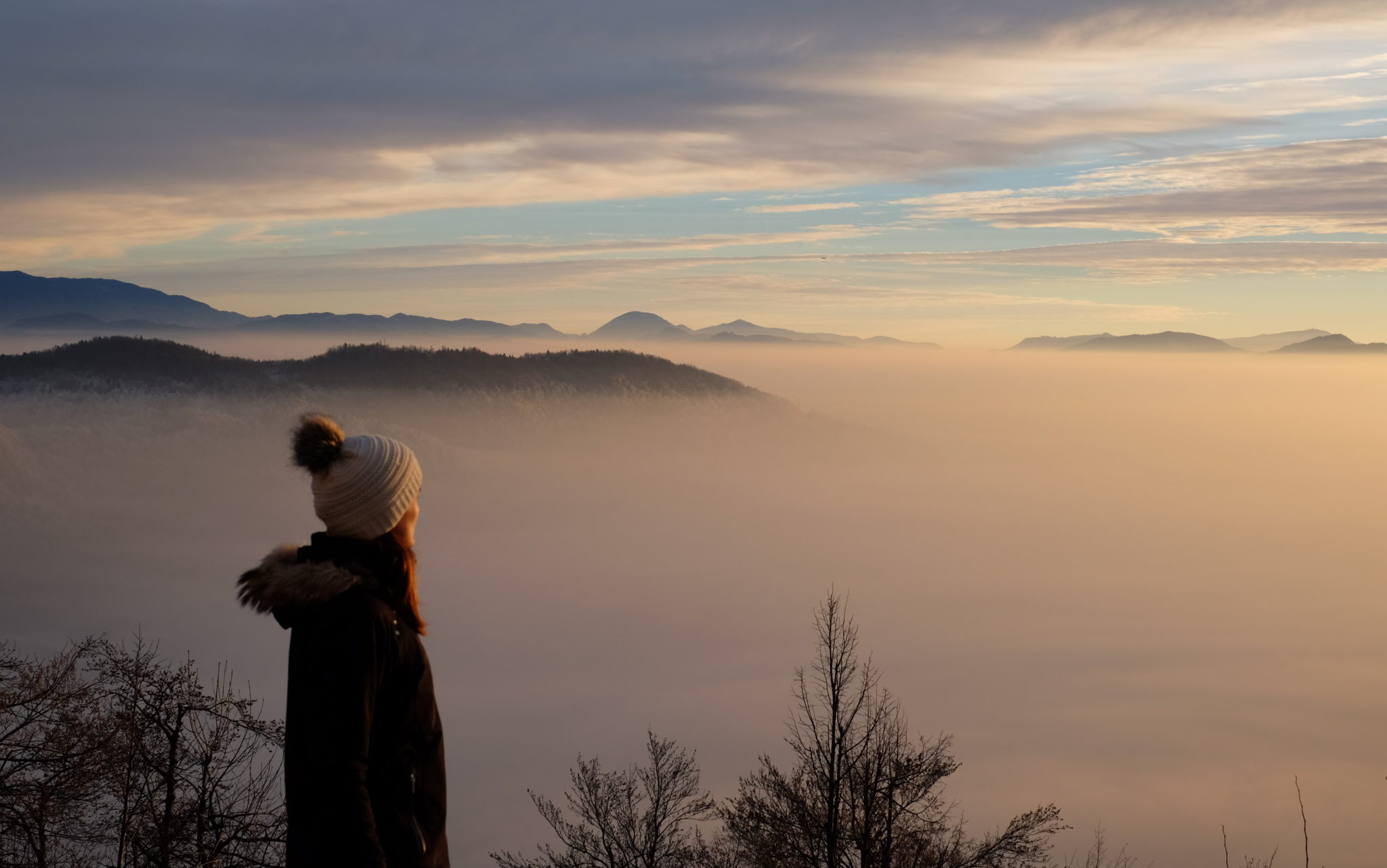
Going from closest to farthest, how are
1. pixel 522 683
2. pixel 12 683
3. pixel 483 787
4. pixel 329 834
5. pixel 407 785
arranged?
pixel 329 834, pixel 407 785, pixel 12 683, pixel 483 787, pixel 522 683

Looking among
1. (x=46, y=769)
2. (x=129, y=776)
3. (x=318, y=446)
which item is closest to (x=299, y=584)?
(x=318, y=446)

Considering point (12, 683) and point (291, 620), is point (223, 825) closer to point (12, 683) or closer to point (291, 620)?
point (12, 683)

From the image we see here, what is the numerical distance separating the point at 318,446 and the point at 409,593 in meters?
0.59

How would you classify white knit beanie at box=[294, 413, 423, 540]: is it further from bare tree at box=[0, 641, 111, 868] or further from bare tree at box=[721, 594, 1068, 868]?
bare tree at box=[721, 594, 1068, 868]

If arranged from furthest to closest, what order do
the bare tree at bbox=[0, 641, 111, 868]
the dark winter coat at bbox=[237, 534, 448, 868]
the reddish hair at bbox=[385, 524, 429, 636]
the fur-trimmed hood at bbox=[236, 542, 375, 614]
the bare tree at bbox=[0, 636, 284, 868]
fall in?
the bare tree at bbox=[0, 636, 284, 868], the bare tree at bbox=[0, 641, 111, 868], the reddish hair at bbox=[385, 524, 429, 636], the fur-trimmed hood at bbox=[236, 542, 375, 614], the dark winter coat at bbox=[237, 534, 448, 868]

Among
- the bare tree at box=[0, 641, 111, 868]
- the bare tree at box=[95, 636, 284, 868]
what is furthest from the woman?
the bare tree at box=[0, 641, 111, 868]

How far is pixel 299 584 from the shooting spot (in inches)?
126

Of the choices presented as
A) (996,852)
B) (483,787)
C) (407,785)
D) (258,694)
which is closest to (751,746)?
(483,787)

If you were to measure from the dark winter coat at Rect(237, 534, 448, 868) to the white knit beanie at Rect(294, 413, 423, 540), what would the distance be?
0.24 feet

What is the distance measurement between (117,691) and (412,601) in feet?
67.4

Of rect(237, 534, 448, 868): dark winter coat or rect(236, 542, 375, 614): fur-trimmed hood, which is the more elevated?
rect(236, 542, 375, 614): fur-trimmed hood

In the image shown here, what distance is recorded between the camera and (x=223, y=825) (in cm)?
1583

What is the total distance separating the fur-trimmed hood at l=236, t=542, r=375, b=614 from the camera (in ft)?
10.5

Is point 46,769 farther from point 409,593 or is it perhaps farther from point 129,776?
point 409,593
